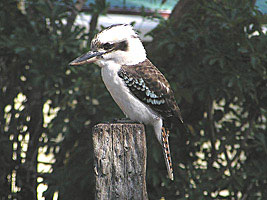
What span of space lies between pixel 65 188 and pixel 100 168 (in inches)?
63.9

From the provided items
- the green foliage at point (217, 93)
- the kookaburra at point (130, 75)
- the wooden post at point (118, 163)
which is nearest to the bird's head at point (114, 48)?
the kookaburra at point (130, 75)

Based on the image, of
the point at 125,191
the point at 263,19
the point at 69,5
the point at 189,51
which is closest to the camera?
the point at 125,191

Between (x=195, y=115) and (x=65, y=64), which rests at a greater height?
(x=65, y=64)

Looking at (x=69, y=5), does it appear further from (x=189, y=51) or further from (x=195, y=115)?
Answer: (x=195, y=115)

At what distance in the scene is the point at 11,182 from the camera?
168 inches

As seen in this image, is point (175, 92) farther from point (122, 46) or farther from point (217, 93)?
point (122, 46)

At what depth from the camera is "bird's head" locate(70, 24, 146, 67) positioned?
2658 mm

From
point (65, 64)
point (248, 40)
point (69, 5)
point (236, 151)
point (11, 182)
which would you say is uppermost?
point (248, 40)

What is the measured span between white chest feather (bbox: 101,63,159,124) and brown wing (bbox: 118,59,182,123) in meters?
0.03

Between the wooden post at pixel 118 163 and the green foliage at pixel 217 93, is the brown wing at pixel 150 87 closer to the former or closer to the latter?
the wooden post at pixel 118 163

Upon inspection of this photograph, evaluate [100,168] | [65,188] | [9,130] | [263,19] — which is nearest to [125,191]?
[100,168]

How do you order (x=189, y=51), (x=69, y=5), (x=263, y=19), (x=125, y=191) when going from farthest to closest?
(x=69, y=5) → (x=189, y=51) → (x=263, y=19) → (x=125, y=191)

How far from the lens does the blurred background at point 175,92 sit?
12.0ft

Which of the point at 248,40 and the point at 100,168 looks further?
the point at 248,40
